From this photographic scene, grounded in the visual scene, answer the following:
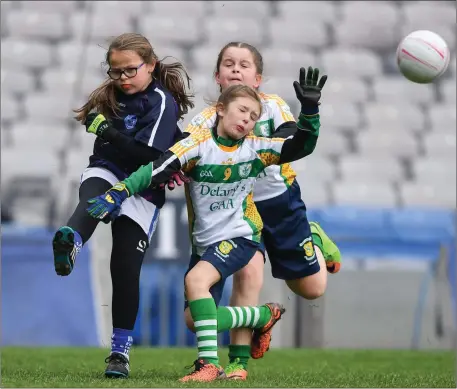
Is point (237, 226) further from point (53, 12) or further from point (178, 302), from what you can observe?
point (53, 12)

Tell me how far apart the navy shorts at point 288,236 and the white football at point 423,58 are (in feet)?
2.88

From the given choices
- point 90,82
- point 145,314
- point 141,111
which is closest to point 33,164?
point 90,82

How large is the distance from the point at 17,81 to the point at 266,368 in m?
7.34

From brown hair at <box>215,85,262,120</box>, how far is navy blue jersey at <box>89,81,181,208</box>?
0.32 meters

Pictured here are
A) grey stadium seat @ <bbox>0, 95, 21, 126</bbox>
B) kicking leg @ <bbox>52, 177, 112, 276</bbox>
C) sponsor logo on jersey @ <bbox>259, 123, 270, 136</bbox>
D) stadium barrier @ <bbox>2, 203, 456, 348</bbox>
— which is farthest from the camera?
grey stadium seat @ <bbox>0, 95, 21, 126</bbox>

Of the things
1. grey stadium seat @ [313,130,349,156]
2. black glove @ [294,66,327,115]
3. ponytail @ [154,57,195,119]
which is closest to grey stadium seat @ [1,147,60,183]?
grey stadium seat @ [313,130,349,156]

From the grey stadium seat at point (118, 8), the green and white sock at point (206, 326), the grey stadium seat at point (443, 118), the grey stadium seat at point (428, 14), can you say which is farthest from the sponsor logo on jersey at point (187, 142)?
the grey stadium seat at point (428, 14)

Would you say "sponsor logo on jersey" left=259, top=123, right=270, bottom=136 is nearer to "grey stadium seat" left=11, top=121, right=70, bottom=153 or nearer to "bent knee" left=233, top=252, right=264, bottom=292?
"bent knee" left=233, top=252, right=264, bottom=292

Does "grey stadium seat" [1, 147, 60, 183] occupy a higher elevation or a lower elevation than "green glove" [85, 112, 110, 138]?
higher

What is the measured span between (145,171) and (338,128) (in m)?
8.03

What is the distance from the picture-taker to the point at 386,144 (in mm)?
12508

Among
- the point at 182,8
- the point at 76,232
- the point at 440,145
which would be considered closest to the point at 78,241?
the point at 76,232

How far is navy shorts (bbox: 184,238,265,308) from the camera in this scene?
16.2 ft

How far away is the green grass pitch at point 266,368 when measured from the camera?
467 cm
